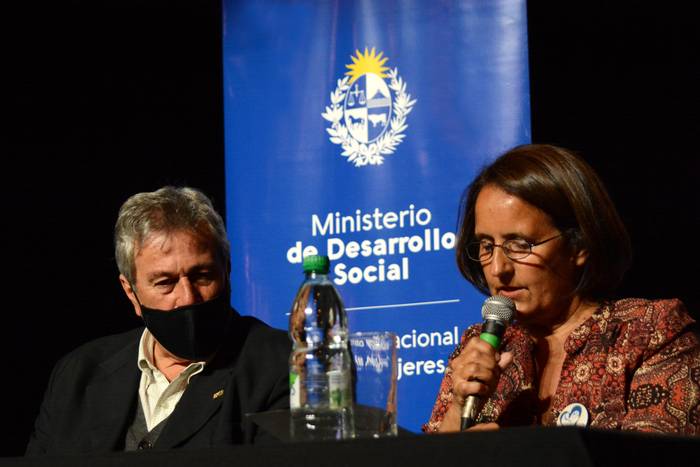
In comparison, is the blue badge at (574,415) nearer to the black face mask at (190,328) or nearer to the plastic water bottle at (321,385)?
the plastic water bottle at (321,385)

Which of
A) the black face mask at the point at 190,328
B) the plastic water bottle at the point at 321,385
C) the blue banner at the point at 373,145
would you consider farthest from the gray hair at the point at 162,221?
the plastic water bottle at the point at 321,385

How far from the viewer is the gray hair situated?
2725 millimetres

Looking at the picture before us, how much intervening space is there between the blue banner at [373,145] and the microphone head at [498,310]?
1.07 meters

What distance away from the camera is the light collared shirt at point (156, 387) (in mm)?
2689

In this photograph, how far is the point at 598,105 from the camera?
4.18m

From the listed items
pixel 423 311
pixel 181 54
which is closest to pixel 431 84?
pixel 423 311

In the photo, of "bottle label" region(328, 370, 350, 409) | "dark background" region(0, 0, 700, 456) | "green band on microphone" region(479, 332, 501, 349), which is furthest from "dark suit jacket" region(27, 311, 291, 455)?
"dark background" region(0, 0, 700, 456)

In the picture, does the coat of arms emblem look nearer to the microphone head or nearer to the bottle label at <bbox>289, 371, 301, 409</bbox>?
the microphone head

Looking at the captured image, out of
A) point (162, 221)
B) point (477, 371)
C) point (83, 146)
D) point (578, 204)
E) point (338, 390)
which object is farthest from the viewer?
point (83, 146)

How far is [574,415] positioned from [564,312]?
0.30 meters

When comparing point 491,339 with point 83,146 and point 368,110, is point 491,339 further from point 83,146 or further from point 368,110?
point 83,146

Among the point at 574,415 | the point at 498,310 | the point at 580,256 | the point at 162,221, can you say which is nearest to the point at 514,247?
the point at 580,256

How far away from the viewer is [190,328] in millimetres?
2623

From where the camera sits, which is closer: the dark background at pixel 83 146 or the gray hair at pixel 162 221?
the gray hair at pixel 162 221
